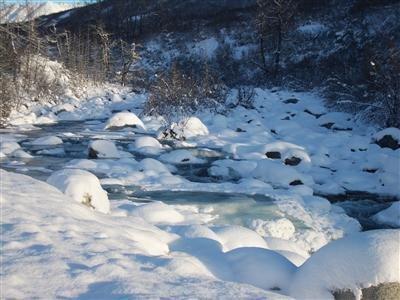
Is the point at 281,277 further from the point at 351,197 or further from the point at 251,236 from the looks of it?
the point at 351,197

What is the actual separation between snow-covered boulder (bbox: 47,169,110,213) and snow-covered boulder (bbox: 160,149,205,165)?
3.64 m

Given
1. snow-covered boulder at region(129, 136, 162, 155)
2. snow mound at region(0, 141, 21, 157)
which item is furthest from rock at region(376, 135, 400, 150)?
snow mound at region(0, 141, 21, 157)

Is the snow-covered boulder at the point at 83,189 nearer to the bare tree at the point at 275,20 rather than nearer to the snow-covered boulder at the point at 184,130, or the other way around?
the snow-covered boulder at the point at 184,130

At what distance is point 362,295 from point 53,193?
2.89 meters

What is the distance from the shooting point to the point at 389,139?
32.2 ft

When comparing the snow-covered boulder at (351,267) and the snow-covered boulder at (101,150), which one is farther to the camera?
the snow-covered boulder at (101,150)

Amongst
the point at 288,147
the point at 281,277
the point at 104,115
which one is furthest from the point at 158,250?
the point at 104,115

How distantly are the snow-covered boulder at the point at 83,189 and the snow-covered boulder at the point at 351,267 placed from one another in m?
2.47

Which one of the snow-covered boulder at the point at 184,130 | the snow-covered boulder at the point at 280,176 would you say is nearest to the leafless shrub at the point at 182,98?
the snow-covered boulder at the point at 184,130

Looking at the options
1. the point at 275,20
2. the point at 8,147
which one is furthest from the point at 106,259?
the point at 275,20

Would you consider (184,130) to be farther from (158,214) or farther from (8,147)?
(158,214)

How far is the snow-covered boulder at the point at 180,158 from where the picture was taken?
8.89m

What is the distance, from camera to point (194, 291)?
2.51m

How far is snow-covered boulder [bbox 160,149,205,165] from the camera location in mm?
8891
